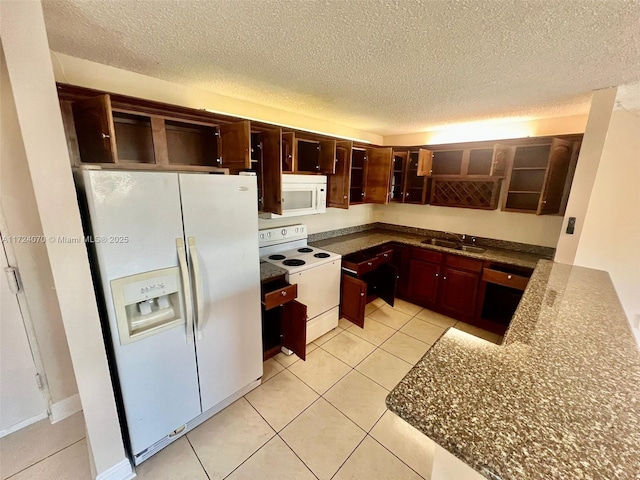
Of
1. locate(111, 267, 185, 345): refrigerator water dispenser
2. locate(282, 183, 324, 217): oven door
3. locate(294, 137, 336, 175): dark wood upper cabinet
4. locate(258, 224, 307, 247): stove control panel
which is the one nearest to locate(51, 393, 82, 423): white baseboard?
locate(111, 267, 185, 345): refrigerator water dispenser

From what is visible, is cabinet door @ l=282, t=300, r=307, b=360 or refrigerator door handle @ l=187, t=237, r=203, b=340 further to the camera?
cabinet door @ l=282, t=300, r=307, b=360

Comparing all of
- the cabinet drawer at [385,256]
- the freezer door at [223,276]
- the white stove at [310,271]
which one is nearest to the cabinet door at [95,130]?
the freezer door at [223,276]

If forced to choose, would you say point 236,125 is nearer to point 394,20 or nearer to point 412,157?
point 394,20

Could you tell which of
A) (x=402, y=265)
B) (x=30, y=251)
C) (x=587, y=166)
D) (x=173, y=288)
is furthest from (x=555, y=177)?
(x=30, y=251)

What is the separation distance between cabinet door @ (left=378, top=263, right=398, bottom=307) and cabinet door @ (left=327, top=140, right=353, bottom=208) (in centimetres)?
97

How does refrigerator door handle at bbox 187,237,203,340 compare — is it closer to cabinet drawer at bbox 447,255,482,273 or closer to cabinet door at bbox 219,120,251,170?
cabinet door at bbox 219,120,251,170

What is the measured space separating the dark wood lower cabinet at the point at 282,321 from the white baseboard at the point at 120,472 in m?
1.09

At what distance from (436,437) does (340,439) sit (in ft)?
4.19

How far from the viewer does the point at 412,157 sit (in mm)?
3662

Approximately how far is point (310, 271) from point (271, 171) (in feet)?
3.28

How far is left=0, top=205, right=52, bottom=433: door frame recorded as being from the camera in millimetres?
1534

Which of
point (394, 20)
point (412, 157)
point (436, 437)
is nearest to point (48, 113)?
point (394, 20)

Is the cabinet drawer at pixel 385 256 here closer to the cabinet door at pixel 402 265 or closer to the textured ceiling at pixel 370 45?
the cabinet door at pixel 402 265

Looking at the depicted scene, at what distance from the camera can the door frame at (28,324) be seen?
1534 mm
